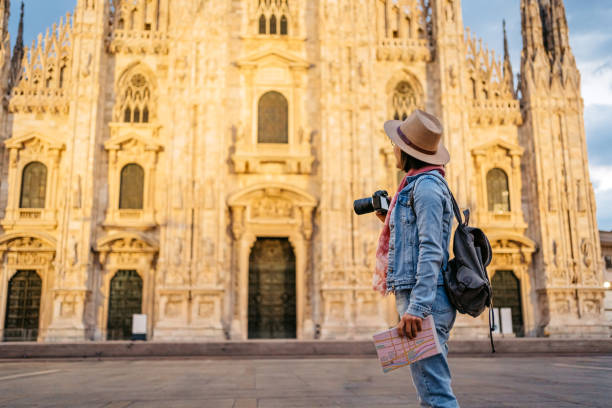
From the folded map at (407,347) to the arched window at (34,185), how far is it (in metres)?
21.2

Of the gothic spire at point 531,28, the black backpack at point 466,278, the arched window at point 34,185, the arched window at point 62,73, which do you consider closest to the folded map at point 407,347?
the black backpack at point 466,278

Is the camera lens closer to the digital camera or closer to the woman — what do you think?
the digital camera

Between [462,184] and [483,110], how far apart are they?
3.86 m

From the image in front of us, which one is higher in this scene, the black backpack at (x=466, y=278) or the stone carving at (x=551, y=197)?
the stone carving at (x=551, y=197)

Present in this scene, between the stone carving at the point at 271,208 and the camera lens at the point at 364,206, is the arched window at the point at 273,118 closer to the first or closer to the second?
the stone carving at the point at 271,208

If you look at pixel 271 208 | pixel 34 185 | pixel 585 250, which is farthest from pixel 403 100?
pixel 34 185

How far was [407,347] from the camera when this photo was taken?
3092mm

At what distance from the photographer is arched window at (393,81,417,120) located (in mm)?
23875

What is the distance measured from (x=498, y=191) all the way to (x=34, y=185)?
721 inches

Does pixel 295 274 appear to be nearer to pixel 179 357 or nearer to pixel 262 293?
pixel 262 293

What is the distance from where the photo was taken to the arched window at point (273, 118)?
22.6 m

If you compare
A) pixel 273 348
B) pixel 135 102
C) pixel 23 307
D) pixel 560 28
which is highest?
pixel 560 28

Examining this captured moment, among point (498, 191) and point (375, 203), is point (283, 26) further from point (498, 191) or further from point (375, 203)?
point (375, 203)

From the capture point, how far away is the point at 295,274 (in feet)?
71.2
